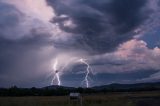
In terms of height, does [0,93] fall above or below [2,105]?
above

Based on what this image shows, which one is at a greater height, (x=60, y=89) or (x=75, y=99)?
(x=60, y=89)

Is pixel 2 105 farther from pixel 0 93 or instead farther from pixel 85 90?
pixel 85 90

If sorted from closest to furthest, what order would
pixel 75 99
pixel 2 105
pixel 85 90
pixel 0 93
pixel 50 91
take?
pixel 2 105, pixel 75 99, pixel 0 93, pixel 50 91, pixel 85 90

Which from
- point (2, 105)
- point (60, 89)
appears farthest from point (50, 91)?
point (2, 105)

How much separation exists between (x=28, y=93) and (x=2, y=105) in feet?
248

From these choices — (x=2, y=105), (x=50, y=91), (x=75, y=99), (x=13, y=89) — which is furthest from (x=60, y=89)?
(x=2, y=105)

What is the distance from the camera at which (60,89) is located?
408 ft

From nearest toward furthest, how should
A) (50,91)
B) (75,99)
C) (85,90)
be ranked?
(75,99) → (50,91) → (85,90)

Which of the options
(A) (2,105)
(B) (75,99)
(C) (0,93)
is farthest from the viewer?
(C) (0,93)

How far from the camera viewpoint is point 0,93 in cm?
11019

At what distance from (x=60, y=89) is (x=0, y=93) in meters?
23.3

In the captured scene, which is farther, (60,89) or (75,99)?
(60,89)

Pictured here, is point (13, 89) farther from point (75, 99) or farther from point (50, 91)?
point (75, 99)

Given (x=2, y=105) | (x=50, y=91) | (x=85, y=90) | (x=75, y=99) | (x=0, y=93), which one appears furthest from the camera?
(x=85, y=90)
